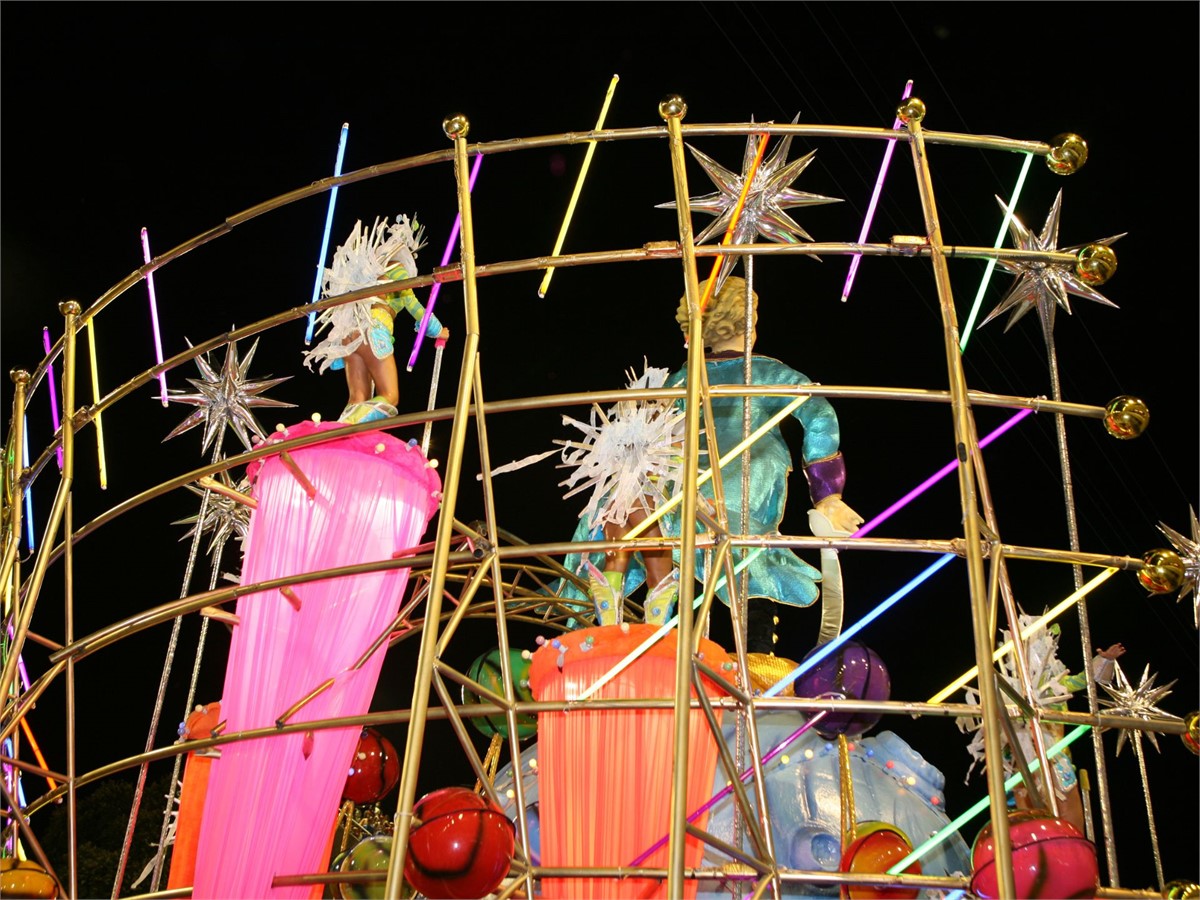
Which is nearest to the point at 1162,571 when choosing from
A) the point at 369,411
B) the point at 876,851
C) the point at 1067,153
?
the point at 1067,153

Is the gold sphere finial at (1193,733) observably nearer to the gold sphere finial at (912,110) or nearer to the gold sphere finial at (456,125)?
the gold sphere finial at (912,110)

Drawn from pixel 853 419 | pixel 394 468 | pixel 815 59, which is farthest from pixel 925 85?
pixel 394 468

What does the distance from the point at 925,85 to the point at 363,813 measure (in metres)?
3.68

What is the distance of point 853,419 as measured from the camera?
5773 millimetres

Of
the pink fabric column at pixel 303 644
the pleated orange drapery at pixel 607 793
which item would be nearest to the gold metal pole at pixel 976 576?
the pleated orange drapery at pixel 607 793

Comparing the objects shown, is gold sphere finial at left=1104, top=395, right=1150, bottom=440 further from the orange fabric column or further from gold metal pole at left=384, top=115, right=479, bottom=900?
the orange fabric column

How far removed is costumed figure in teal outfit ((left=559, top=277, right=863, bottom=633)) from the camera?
3592 mm

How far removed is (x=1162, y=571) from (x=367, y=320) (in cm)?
210

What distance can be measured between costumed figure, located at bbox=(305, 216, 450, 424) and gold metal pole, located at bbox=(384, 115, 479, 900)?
1132 mm

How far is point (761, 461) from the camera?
3861 mm

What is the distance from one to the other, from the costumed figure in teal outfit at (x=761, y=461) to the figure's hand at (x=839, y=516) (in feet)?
0.06

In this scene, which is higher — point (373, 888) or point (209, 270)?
point (209, 270)

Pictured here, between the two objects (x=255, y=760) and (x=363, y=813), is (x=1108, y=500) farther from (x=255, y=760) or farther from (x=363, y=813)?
(x=255, y=760)

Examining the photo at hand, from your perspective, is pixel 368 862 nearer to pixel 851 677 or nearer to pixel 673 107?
pixel 851 677
